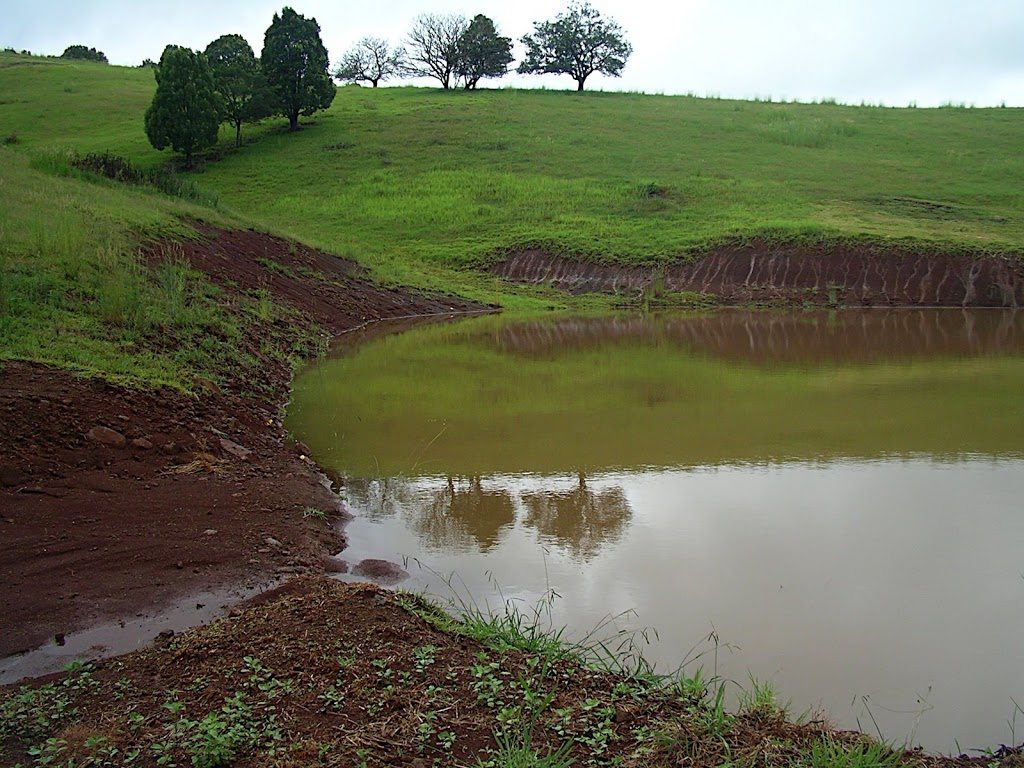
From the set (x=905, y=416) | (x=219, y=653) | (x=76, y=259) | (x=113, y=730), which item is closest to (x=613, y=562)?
(x=219, y=653)

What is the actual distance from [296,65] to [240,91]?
3427 mm

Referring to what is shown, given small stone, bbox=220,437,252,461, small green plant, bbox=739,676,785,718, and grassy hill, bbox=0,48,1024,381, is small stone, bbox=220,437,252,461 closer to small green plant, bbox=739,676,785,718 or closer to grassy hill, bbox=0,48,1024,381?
grassy hill, bbox=0,48,1024,381

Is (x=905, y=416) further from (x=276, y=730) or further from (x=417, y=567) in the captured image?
(x=276, y=730)

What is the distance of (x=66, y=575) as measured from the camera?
5.35 meters

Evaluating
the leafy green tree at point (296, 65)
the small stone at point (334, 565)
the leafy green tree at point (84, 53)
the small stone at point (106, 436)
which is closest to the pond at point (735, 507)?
the small stone at point (334, 565)

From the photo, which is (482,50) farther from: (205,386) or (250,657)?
(250,657)

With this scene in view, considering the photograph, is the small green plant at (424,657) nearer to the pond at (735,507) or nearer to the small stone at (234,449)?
the pond at (735,507)

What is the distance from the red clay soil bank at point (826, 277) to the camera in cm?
2623

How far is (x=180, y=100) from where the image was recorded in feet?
127

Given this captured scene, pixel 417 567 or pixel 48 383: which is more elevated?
pixel 48 383

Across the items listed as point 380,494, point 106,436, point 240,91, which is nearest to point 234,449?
point 106,436

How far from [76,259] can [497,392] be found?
19.9ft

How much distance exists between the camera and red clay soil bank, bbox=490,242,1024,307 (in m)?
26.2

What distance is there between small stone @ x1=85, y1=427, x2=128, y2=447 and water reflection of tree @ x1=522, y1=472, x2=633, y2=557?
11.2ft
